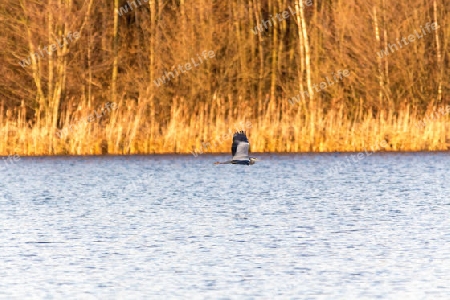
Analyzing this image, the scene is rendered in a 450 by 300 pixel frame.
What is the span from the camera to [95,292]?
10.3m

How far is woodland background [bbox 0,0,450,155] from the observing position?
2916 cm

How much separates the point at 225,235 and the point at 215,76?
2126cm

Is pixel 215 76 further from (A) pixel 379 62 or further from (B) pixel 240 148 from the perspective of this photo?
(B) pixel 240 148

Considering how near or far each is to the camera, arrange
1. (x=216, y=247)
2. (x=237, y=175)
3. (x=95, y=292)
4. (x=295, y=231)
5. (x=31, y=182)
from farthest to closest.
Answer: (x=237, y=175) → (x=31, y=182) → (x=295, y=231) → (x=216, y=247) → (x=95, y=292)

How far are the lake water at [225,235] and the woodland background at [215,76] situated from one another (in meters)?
3.58

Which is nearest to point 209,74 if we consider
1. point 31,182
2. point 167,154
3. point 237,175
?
point 167,154

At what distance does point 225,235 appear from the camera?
1416cm

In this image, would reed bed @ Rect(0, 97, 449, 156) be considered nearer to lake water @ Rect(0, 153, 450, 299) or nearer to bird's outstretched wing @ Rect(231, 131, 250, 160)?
lake water @ Rect(0, 153, 450, 299)

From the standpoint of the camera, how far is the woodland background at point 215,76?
29.2 metres

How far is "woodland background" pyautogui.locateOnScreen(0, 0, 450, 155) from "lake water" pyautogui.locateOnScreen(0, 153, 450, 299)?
3.58 m

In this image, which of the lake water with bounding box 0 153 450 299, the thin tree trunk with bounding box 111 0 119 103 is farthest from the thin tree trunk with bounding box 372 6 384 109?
the lake water with bounding box 0 153 450 299

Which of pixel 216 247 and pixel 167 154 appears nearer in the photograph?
pixel 216 247

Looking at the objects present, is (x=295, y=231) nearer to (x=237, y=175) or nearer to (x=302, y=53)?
(x=237, y=175)

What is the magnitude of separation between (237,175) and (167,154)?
3.57 meters
